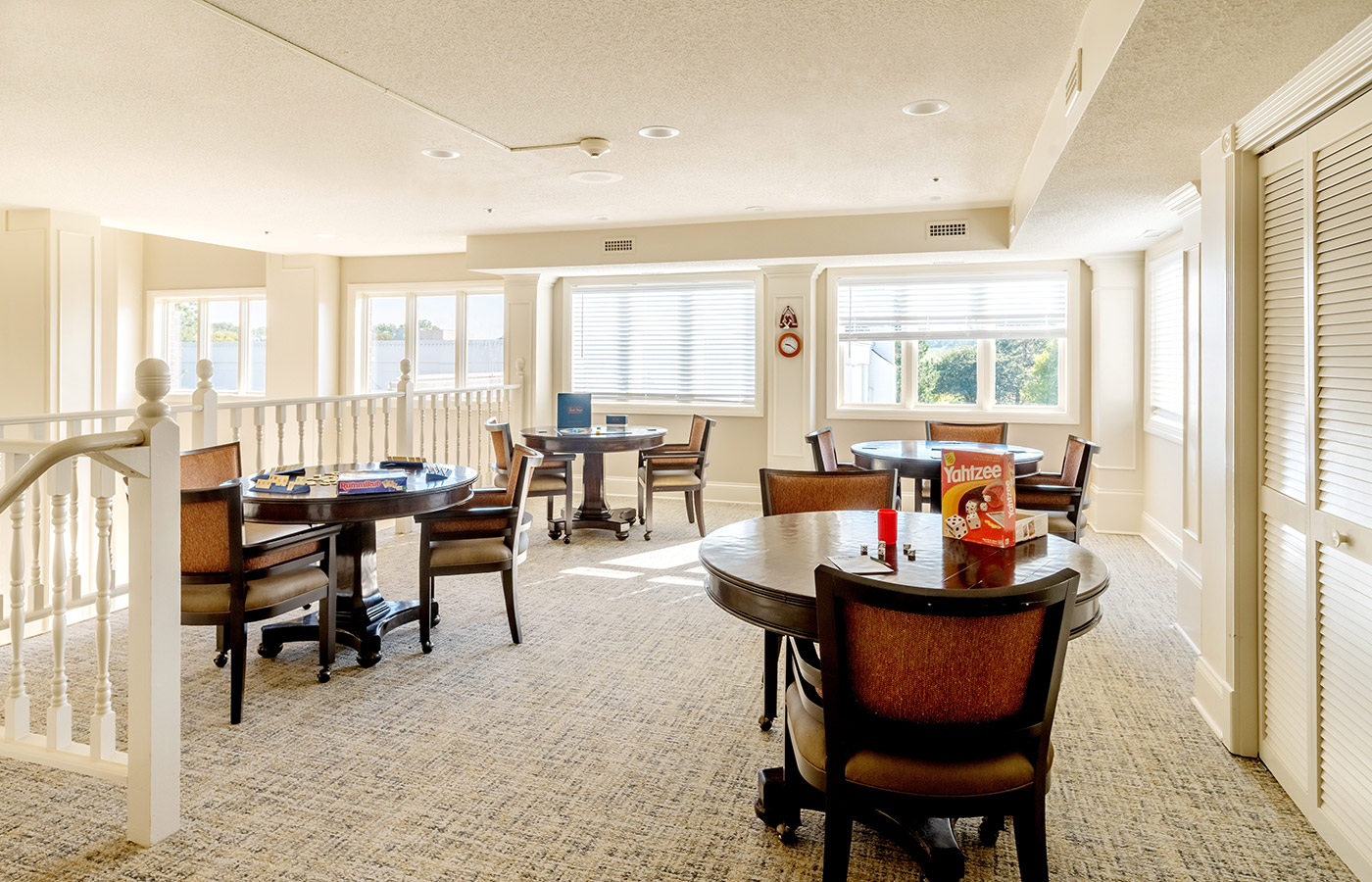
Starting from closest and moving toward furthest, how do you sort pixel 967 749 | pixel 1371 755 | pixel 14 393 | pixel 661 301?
pixel 967 749
pixel 1371 755
pixel 14 393
pixel 661 301

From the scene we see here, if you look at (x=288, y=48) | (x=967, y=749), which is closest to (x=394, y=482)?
(x=288, y=48)

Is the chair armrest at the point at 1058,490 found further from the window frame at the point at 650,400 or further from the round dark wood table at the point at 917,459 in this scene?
the window frame at the point at 650,400

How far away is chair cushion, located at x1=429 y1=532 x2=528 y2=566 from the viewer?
11.5ft

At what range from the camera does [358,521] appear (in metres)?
3.29

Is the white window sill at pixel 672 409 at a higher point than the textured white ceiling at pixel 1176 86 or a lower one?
lower

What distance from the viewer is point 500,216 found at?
21.9 feet

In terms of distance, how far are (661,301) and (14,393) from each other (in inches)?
223

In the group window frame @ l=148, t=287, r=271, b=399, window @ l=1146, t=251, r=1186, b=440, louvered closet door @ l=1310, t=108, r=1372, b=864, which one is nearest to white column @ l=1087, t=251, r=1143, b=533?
window @ l=1146, t=251, r=1186, b=440

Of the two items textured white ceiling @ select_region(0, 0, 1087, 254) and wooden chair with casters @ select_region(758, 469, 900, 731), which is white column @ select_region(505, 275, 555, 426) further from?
wooden chair with casters @ select_region(758, 469, 900, 731)

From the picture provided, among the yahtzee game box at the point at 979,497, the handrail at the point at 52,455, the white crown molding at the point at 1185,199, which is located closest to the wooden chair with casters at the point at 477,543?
the handrail at the point at 52,455

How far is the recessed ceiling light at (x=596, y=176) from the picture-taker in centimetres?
517

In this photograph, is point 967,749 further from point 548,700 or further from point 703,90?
point 703,90

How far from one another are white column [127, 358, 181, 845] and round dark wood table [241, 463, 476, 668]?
3.14 ft

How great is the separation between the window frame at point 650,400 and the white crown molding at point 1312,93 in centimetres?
522
